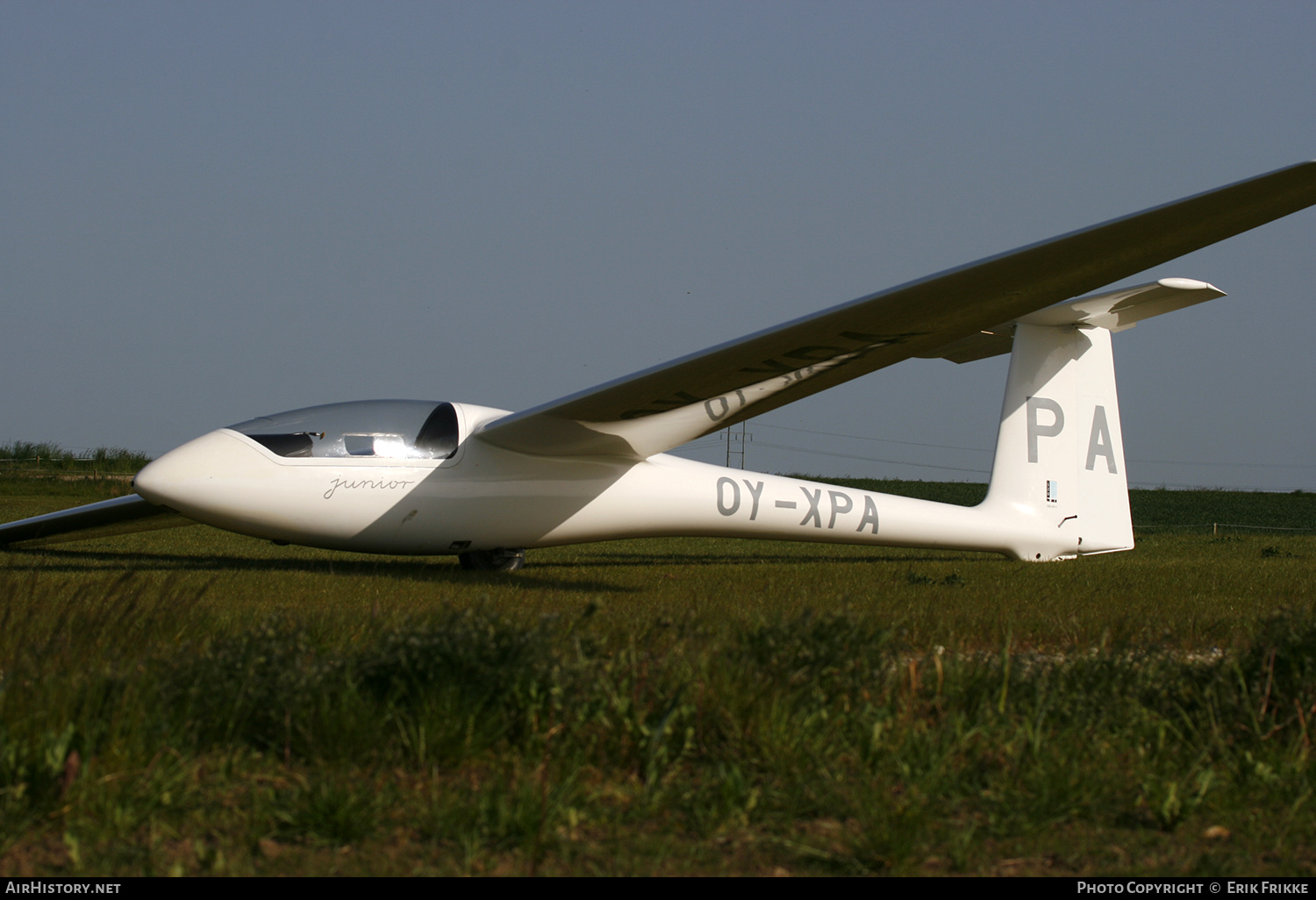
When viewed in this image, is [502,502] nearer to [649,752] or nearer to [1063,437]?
[649,752]

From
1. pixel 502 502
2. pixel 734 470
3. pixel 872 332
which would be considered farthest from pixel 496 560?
pixel 872 332

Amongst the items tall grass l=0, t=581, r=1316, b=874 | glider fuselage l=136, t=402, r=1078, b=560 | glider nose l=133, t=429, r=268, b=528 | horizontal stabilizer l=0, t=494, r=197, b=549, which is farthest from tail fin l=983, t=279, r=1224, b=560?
horizontal stabilizer l=0, t=494, r=197, b=549

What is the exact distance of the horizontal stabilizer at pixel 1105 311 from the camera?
396 inches

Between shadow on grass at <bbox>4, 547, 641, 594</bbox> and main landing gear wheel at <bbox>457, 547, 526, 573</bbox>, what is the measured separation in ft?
0.59

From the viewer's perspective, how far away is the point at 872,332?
800 centimetres

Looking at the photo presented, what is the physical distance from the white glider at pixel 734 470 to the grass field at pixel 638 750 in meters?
3.33

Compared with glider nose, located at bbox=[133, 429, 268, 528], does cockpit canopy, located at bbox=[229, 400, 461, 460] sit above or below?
above

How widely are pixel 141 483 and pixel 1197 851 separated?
8.78 m

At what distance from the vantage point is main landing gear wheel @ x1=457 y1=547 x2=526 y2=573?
10.7 m

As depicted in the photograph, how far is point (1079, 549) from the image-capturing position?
40.7 feet

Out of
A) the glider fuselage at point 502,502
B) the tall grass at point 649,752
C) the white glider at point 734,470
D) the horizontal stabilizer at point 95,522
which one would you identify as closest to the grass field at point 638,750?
the tall grass at point 649,752

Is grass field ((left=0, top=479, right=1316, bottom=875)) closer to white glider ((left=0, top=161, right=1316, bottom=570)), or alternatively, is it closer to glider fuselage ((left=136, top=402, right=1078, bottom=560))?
white glider ((left=0, top=161, right=1316, bottom=570))

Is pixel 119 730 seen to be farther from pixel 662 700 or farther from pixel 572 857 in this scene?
pixel 662 700

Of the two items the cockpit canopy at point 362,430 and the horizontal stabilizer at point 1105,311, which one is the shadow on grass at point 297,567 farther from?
the horizontal stabilizer at point 1105,311
